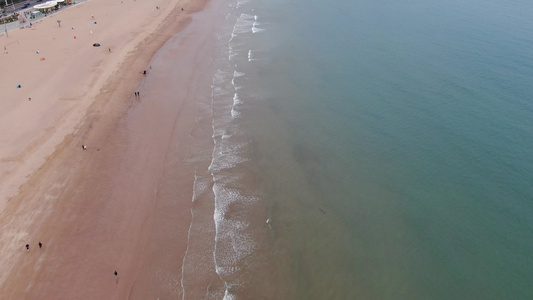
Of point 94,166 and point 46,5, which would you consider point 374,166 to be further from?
point 46,5

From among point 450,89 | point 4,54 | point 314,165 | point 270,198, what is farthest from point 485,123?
point 4,54

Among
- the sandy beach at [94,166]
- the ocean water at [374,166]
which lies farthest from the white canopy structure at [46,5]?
the ocean water at [374,166]

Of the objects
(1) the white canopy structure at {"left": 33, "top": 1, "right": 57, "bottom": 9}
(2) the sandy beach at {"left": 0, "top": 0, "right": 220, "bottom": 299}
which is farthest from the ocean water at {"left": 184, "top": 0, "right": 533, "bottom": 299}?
(1) the white canopy structure at {"left": 33, "top": 1, "right": 57, "bottom": 9}

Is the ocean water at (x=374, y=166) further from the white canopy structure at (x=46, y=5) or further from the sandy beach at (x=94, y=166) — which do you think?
the white canopy structure at (x=46, y=5)

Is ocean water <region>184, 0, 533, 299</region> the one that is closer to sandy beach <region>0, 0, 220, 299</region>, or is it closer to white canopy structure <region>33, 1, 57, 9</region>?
sandy beach <region>0, 0, 220, 299</region>

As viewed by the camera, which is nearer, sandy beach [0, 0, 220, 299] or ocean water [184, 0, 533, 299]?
ocean water [184, 0, 533, 299]
